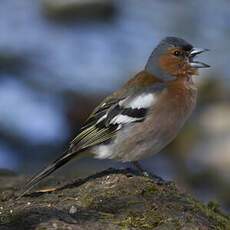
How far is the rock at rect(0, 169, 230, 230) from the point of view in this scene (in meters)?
5.16

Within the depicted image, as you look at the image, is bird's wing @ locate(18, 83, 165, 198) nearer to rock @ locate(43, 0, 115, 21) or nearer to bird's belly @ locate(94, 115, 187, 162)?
bird's belly @ locate(94, 115, 187, 162)

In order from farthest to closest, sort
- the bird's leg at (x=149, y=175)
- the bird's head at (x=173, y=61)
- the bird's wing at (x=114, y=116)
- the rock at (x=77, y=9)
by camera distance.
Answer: the rock at (x=77, y=9)
the bird's head at (x=173, y=61)
the bird's wing at (x=114, y=116)
the bird's leg at (x=149, y=175)

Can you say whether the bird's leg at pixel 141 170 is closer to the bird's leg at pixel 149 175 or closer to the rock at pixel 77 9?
the bird's leg at pixel 149 175

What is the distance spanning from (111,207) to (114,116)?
4.87 ft

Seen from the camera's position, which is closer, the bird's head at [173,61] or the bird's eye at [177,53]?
the bird's head at [173,61]

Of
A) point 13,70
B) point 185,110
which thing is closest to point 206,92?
point 13,70

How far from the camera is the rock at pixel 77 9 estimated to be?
16156mm

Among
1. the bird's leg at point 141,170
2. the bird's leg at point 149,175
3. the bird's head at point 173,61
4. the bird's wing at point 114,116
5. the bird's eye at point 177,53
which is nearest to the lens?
the bird's leg at point 149,175

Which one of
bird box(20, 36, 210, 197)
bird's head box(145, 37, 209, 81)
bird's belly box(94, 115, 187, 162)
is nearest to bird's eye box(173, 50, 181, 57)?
bird's head box(145, 37, 209, 81)

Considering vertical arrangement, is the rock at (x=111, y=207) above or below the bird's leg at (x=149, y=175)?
above

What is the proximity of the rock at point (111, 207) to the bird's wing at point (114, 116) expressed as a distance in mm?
479

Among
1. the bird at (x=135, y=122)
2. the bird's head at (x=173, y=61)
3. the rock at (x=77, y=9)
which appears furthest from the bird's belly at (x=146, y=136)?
the rock at (x=77, y=9)

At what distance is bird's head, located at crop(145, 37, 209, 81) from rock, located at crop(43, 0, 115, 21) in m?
8.68

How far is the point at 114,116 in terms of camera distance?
690cm
